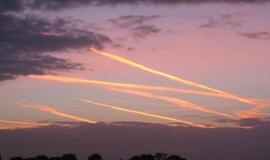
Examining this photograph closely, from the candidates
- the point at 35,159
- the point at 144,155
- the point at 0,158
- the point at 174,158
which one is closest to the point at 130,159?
the point at 144,155

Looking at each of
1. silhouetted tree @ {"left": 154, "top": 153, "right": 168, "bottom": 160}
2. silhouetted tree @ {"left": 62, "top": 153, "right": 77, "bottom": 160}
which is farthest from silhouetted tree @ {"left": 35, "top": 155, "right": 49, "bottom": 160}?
silhouetted tree @ {"left": 154, "top": 153, "right": 168, "bottom": 160}

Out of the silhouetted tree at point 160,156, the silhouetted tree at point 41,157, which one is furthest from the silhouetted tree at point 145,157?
the silhouetted tree at point 41,157

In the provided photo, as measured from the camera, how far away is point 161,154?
11456cm

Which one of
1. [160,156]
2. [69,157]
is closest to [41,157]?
[69,157]

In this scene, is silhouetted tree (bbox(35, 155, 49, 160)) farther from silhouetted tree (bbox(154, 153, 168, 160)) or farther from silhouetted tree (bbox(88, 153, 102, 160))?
silhouetted tree (bbox(154, 153, 168, 160))

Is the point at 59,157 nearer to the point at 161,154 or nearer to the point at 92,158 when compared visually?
the point at 92,158

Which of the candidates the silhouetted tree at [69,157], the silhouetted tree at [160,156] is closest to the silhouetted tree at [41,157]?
the silhouetted tree at [69,157]

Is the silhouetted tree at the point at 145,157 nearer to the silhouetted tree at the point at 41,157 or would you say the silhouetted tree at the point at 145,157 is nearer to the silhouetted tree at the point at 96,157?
the silhouetted tree at the point at 96,157

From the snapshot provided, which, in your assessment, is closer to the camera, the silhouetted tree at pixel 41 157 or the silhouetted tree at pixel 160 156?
the silhouetted tree at pixel 160 156

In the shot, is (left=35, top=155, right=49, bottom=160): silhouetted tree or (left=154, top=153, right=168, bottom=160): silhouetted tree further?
(left=35, top=155, right=49, bottom=160): silhouetted tree

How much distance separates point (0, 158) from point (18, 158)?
5.85m

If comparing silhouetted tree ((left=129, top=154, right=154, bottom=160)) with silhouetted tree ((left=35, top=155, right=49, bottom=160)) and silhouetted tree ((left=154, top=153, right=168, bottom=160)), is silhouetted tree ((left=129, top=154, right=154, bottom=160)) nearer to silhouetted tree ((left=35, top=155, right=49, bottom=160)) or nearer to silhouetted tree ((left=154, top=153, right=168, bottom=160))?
silhouetted tree ((left=154, top=153, right=168, bottom=160))

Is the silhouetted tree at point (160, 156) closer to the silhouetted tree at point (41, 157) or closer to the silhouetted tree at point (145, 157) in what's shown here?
the silhouetted tree at point (145, 157)

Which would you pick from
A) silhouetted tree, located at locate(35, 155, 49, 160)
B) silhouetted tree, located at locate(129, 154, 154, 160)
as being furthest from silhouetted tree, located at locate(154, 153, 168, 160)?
silhouetted tree, located at locate(35, 155, 49, 160)
